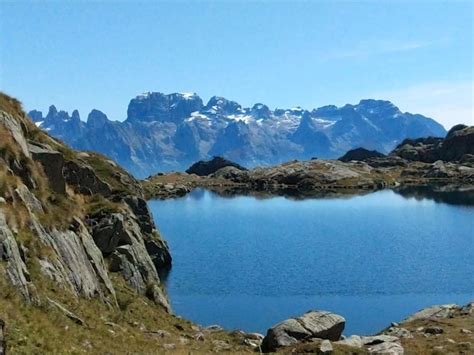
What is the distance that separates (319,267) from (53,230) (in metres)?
60.8

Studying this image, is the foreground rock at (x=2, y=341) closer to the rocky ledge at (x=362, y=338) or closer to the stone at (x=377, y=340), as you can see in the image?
the rocky ledge at (x=362, y=338)

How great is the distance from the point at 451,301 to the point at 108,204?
4572 cm

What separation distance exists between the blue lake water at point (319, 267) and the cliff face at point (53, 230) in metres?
15.2

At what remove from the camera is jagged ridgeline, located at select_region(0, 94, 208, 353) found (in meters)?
21.5

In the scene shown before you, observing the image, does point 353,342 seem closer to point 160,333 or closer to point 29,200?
point 160,333

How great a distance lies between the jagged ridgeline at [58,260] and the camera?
21453 mm

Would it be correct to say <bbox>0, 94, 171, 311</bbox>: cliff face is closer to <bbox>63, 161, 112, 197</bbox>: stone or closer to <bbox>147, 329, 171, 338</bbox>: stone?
<bbox>63, 161, 112, 197</bbox>: stone

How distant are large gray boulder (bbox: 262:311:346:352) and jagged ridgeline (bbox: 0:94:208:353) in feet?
30.1

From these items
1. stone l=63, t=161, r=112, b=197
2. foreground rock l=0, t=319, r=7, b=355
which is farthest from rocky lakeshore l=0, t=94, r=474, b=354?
stone l=63, t=161, r=112, b=197

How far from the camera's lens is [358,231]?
132m

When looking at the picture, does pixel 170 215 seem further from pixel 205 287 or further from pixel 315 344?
pixel 315 344

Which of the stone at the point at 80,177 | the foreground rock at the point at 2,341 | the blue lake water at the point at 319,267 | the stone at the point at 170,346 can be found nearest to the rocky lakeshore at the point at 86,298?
the foreground rock at the point at 2,341

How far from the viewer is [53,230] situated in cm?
3597

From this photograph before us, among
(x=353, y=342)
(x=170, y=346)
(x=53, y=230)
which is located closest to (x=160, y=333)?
(x=170, y=346)
